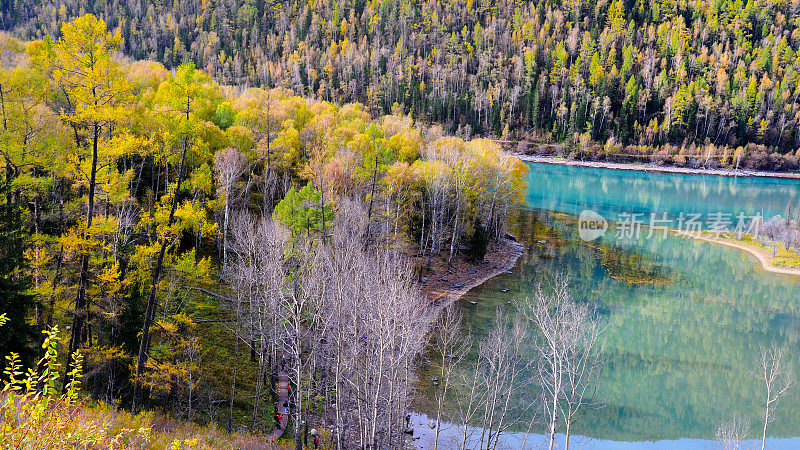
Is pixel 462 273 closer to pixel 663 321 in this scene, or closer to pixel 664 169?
pixel 663 321

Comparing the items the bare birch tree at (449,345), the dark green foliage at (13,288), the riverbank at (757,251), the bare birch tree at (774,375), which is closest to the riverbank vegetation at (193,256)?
the dark green foliage at (13,288)

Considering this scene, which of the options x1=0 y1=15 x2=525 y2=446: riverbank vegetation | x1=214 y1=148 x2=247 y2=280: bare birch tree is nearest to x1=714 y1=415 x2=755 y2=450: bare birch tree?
x1=0 y1=15 x2=525 y2=446: riverbank vegetation

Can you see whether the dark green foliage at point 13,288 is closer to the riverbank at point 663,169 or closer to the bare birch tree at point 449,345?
the bare birch tree at point 449,345

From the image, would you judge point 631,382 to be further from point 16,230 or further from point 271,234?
point 16,230

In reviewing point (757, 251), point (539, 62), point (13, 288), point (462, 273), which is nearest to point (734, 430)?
point (462, 273)

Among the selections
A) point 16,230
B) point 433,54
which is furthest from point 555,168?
point 16,230

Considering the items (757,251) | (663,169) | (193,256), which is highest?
(663,169)
